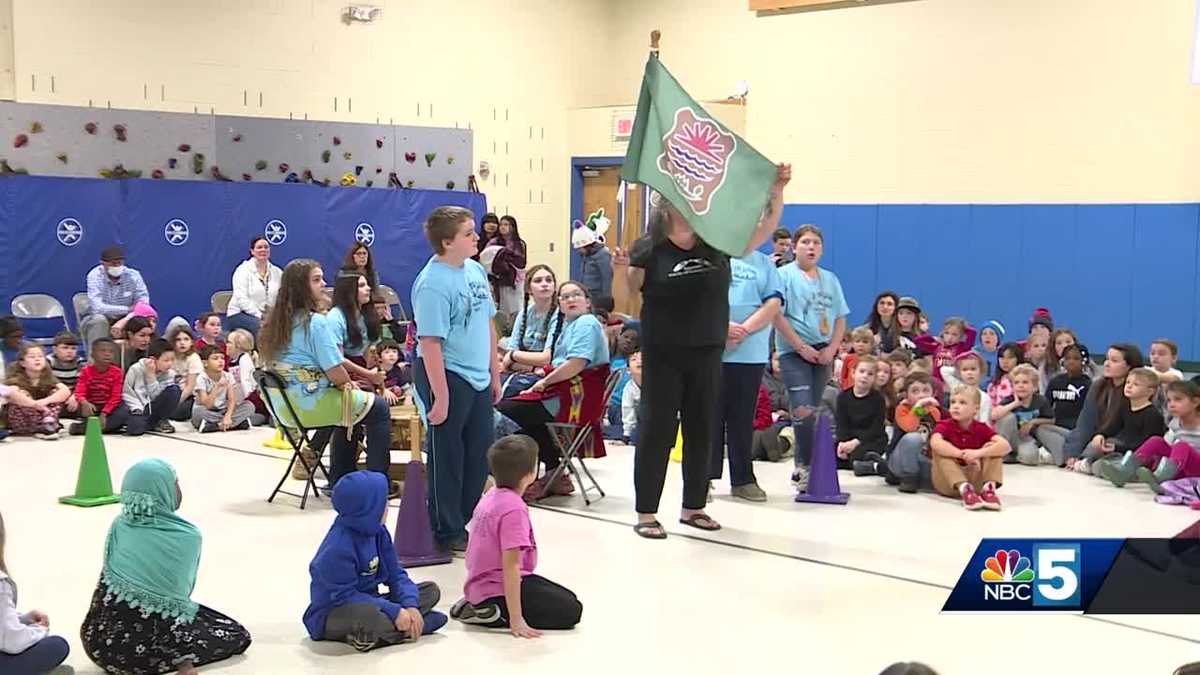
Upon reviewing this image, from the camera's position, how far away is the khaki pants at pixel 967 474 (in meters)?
7.45

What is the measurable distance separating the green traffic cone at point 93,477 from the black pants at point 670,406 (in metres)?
2.95

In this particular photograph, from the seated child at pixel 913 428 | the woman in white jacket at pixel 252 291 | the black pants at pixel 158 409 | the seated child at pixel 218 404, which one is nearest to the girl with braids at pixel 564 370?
Result: the seated child at pixel 913 428

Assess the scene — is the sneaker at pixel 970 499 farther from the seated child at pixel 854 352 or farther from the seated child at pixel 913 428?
the seated child at pixel 854 352

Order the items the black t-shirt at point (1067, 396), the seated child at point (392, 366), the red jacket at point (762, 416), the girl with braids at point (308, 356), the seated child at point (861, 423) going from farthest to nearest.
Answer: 1. the seated child at point (392, 366)
2. the black t-shirt at point (1067, 396)
3. the red jacket at point (762, 416)
4. the seated child at point (861, 423)
5. the girl with braids at point (308, 356)

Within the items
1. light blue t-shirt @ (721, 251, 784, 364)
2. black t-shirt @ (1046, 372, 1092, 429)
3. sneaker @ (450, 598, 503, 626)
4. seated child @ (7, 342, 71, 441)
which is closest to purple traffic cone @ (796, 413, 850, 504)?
light blue t-shirt @ (721, 251, 784, 364)

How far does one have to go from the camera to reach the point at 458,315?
5695 mm

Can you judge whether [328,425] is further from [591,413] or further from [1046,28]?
[1046,28]

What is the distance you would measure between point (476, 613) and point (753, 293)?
2.92 metres

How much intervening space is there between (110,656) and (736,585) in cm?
252

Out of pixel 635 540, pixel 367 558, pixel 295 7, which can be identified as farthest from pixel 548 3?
pixel 367 558

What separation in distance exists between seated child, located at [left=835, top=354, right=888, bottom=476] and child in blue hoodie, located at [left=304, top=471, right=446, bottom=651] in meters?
4.22

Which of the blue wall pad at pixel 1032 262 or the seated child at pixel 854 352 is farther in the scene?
the blue wall pad at pixel 1032 262

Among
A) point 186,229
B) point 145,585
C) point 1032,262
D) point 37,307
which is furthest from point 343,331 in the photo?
point 1032,262

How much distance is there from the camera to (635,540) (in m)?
6.32
